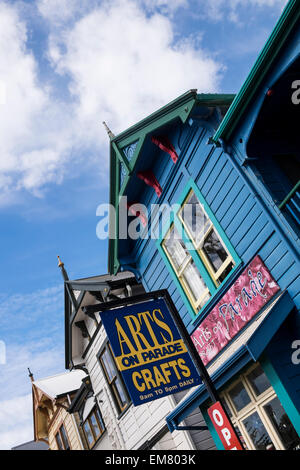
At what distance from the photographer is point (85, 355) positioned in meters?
17.5

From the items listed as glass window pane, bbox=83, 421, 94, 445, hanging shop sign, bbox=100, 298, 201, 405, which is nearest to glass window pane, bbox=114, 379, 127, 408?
glass window pane, bbox=83, 421, 94, 445

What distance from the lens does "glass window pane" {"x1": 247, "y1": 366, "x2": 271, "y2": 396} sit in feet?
23.8

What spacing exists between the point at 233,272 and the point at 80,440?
17.5 meters

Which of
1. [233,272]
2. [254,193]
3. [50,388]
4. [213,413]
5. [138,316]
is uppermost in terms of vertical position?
[50,388]

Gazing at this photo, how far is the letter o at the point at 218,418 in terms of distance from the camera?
5.42 metres

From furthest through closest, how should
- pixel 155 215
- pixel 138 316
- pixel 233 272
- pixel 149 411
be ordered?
pixel 149 411 < pixel 155 215 < pixel 233 272 < pixel 138 316

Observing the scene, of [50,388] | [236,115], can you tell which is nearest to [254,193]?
[236,115]

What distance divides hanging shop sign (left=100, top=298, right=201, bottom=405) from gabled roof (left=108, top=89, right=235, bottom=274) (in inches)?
162

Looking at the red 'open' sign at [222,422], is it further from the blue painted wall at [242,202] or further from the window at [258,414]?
the window at [258,414]

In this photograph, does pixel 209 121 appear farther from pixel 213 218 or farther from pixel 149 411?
pixel 149 411

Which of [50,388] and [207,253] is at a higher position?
[50,388]

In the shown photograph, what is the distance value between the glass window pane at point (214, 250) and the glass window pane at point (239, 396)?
2349 mm

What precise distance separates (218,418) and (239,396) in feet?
8.19

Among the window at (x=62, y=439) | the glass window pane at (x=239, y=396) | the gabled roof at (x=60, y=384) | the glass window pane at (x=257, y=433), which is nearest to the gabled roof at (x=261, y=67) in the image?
the glass window pane at (x=239, y=396)
